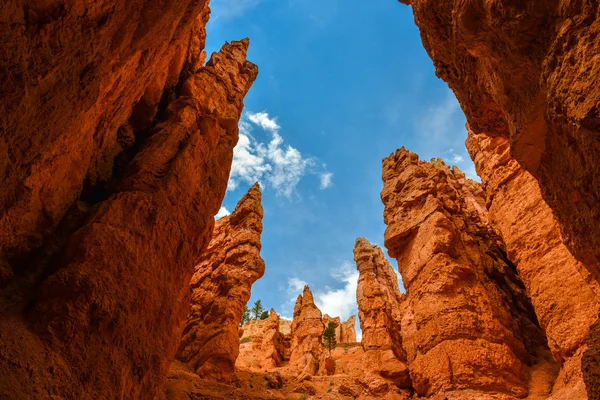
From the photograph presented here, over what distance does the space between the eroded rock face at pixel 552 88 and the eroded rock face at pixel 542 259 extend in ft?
20.7

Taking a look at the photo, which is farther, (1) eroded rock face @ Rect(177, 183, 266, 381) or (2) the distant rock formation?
(2) the distant rock formation

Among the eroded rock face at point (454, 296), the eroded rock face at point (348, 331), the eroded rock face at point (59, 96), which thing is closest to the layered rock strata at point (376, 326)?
the eroded rock face at point (454, 296)

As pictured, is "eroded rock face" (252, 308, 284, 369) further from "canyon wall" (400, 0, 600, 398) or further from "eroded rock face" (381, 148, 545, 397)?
"canyon wall" (400, 0, 600, 398)

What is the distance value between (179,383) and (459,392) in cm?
1175

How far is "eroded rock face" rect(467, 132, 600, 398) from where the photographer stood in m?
11.4

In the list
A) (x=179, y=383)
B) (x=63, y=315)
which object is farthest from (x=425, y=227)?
(x=63, y=315)

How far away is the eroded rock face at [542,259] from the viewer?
11.4 meters

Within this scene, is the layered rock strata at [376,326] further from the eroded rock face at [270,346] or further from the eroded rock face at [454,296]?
the eroded rock face at [270,346]

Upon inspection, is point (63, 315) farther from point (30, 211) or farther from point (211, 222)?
point (211, 222)

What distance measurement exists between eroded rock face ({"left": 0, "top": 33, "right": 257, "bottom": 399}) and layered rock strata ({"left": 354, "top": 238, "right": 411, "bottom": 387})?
14.3 m

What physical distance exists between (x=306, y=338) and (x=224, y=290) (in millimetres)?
20834

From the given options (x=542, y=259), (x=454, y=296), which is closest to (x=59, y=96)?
(x=542, y=259)

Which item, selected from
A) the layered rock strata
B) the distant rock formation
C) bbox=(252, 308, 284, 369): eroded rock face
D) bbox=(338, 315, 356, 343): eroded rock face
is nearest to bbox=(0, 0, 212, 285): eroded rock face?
the layered rock strata

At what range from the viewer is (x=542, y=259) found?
535 inches
